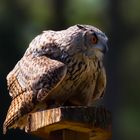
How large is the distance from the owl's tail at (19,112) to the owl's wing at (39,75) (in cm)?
8

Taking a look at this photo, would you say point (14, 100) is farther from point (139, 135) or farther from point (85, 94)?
point (139, 135)

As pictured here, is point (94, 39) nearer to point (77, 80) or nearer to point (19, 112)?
point (77, 80)

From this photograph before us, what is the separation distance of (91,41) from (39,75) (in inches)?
21.9

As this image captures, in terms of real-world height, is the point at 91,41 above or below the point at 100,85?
above

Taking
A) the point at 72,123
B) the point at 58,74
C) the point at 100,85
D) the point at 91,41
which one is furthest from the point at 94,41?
the point at 72,123

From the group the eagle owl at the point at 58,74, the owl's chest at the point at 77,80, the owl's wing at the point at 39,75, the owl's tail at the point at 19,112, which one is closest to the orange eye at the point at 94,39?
the eagle owl at the point at 58,74

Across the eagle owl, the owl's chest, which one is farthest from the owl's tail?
the owl's chest

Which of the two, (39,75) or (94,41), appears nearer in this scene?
(39,75)

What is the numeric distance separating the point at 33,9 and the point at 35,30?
4530 mm

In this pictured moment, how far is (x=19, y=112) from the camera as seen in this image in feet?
22.6

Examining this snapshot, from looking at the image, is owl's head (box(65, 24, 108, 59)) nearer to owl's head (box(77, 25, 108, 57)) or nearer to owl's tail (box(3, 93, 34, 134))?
owl's head (box(77, 25, 108, 57))

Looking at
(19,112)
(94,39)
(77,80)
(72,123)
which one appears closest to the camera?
(72,123)

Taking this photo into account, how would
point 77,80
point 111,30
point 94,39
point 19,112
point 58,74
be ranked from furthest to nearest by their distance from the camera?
point 111,30, point 94,39, point 77,80, point 58,74, point 19,112

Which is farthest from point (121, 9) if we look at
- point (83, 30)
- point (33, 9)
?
point (83, 30)
